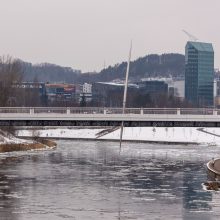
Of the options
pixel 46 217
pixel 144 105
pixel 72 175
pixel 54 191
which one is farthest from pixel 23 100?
pixel 46 217

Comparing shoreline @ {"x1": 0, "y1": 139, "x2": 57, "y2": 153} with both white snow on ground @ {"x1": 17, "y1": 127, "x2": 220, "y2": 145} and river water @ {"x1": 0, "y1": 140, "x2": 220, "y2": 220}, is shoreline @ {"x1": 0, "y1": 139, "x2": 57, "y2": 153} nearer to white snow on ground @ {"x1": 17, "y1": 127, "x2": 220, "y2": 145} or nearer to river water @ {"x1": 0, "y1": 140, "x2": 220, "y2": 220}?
river water @ {"x1": 0, "y1": 140, "x2": 220, "y2": 220}

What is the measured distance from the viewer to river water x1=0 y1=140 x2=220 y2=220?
3947cm

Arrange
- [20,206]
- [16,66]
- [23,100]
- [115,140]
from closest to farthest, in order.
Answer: [20,206] < [16,66] < [115,140] < [23,100]

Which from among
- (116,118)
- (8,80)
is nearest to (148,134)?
(8,80)

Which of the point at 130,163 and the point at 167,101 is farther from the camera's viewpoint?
the point at 167,101

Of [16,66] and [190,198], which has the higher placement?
[16,66]

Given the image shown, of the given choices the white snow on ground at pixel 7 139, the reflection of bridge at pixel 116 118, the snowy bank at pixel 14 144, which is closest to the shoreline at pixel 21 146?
the snowy bank at pixel 14 144

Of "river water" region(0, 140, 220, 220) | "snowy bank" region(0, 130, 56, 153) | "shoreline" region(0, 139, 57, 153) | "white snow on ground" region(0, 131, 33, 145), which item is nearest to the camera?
"river water" region(0, 140, 220, 220)

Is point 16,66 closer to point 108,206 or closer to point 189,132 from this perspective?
point 189,132

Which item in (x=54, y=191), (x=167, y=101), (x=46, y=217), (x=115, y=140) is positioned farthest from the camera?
(x=167, y=101)

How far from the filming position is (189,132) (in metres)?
136

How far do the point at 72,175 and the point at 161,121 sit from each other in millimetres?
12913

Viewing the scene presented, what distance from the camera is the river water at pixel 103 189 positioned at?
39469 millimetres

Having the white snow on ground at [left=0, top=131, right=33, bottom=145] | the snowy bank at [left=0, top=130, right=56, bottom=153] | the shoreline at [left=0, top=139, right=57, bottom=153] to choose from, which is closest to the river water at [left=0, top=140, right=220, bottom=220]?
the shoreline at [left=0, top=139, right=57, bottom=153]
